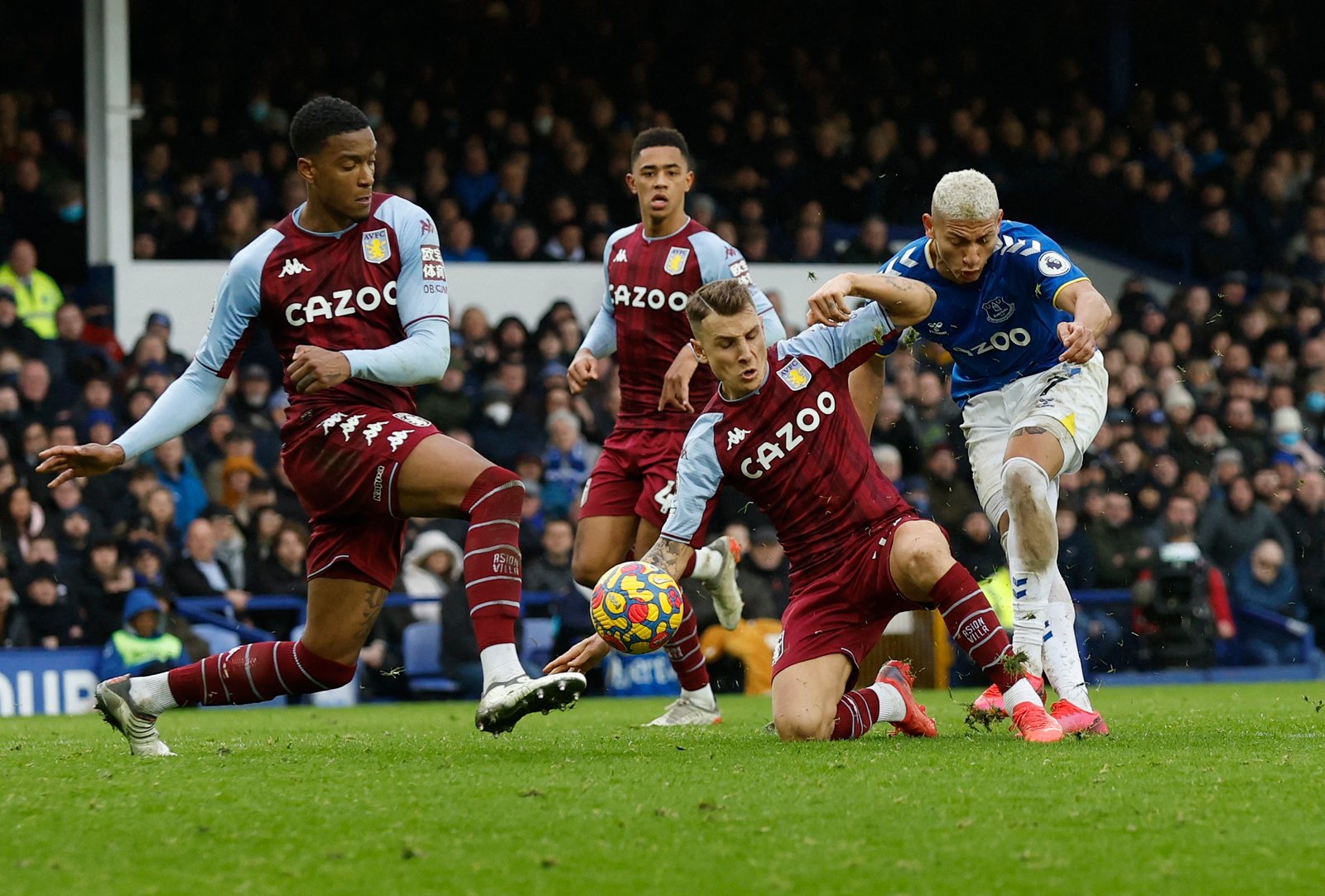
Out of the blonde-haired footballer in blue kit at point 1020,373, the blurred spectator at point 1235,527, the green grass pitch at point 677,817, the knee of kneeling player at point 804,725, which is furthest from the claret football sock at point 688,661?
the blurred spectator at point 1235,527

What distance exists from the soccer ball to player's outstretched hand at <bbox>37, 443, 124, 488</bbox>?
1737 millimetres

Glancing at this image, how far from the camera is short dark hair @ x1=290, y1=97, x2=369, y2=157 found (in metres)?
6.15

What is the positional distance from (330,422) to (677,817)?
86.9 inches

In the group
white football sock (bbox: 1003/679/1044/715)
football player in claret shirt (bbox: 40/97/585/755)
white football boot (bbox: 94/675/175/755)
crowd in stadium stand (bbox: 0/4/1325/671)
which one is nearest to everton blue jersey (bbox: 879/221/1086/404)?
white football sock (bbox: 1003/679/1044/715)

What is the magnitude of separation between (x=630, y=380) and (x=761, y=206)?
10026mm

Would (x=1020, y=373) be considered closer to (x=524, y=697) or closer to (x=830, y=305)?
(x=830, y=305)

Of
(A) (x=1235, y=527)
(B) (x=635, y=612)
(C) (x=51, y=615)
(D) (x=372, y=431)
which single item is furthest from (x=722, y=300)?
(A) (x=1235, y=527)

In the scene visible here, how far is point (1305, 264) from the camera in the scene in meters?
18.7

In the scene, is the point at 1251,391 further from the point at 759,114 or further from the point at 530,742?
the point at 530,742

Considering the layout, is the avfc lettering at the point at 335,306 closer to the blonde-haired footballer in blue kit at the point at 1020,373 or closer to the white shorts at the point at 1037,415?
the blonde-haired footballer in blue kit at the point at 1020,373

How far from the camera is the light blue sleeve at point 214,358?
246 inches

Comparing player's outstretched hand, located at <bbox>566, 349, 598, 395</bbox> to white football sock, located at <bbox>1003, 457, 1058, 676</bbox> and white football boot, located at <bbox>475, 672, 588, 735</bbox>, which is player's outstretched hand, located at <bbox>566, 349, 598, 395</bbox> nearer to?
white football sock, located at <bbox>1003, 457, 1058, 676</bbox>

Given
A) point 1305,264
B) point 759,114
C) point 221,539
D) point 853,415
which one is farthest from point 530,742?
point 1305,264

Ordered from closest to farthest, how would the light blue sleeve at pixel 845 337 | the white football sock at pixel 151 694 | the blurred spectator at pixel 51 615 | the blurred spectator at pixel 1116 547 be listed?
the white football sock at pixel 151 694 → the light blue sleeve at pixel 845 337 → the blurred spectator at pixel 51 615 → the blurred spectator at pixel 1116 547
